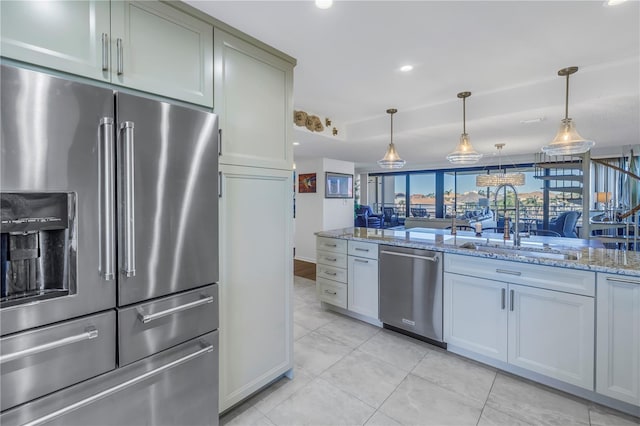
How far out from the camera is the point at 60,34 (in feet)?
3.81

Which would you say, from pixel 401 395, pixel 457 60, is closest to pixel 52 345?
pixel 401 395

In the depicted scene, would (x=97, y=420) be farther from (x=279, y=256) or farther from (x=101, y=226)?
(x=279, y=256)

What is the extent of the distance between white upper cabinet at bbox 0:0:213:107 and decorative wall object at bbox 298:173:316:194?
4.69 meters

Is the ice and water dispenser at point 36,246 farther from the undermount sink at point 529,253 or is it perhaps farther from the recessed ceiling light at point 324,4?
the undermount sink at point 529,253

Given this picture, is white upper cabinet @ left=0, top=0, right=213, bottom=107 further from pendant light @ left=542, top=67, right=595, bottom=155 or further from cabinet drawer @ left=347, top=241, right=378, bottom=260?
pendant light @ left=542, top=67, right=595, bottom=155

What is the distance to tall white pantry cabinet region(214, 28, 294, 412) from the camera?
1.72 meters

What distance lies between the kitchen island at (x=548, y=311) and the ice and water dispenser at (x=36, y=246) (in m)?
2.38

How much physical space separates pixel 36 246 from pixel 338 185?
5716 millimetres

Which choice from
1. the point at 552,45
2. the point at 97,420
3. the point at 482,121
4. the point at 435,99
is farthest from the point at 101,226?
the point at 482,121

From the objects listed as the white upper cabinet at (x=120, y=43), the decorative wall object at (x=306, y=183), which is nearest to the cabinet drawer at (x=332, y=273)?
the white upper cabinet at (x=120, y=43)

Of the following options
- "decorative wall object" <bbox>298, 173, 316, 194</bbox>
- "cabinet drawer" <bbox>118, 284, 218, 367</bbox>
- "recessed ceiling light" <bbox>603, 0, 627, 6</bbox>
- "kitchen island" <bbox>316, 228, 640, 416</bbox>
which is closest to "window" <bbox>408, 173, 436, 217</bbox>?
"decorative wall object" <bbox>298, 173, 316, 194</bbox>

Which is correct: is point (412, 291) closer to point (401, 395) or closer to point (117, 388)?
point (401, 395)

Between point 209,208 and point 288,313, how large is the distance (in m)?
1.02

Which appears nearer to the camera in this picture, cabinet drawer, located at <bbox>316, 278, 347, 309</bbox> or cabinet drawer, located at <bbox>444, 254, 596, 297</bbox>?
cabinet drawer, located at <bbox>444, 254, 596, 297</bbox>
